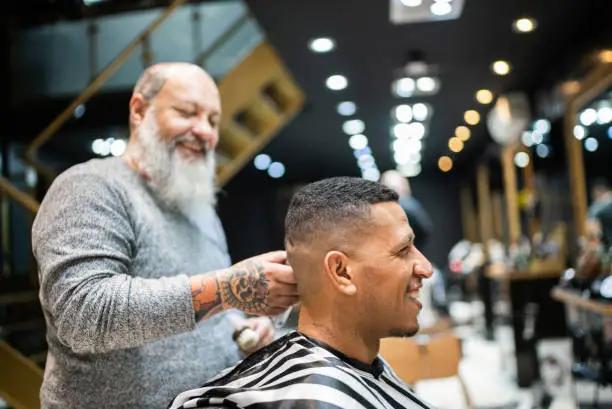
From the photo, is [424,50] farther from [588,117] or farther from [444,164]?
[588,117]

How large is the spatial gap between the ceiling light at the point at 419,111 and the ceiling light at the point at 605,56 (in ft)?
4.47

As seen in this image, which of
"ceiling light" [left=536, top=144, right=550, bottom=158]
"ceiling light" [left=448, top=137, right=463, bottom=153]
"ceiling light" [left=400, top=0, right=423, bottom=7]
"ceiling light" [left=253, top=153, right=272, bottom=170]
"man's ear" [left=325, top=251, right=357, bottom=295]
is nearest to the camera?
"man's ear" [left=325, top=251, right=357, bottom=295]

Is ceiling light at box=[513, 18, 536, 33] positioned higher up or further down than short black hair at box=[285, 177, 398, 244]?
higher up

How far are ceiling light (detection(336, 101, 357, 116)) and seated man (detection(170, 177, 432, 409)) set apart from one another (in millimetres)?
3869

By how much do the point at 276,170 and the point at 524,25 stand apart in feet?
8.69

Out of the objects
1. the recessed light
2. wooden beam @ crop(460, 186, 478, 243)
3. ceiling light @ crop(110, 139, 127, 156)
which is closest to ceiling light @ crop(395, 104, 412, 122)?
the recessed light

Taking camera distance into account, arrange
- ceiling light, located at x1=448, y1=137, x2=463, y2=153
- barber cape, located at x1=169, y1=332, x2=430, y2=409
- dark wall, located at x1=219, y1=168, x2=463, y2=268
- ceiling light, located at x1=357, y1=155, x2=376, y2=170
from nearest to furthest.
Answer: barber cape, located at x1=169, y1=332, x2=430, y2=409 → dark wall, located at x1=219, y1=168, x2=463, y2=268 → ceiling light, located at x1=357, y1=155, x2=376, y2=170 → ceiling light, located at x1=448, y1=137, x2=463, y2=153

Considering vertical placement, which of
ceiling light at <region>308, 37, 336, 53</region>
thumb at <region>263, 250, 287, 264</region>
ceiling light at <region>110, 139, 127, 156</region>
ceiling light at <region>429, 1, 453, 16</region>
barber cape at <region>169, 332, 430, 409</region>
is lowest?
barber cape at <region>169, 332, 430, 409</region>

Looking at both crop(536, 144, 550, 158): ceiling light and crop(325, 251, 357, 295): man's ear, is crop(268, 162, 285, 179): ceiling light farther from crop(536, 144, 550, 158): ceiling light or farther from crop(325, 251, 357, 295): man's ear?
crop(536, 144, 550, 158): ceiling light

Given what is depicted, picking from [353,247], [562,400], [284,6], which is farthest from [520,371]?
[353,247]

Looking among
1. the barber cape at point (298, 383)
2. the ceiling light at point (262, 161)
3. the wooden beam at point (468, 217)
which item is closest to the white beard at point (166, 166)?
the barber cape at point (298, 383)

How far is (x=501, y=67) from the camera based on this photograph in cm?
502

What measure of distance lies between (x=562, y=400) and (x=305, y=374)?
12.1ft

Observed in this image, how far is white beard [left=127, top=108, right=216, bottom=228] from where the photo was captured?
1.42 m
